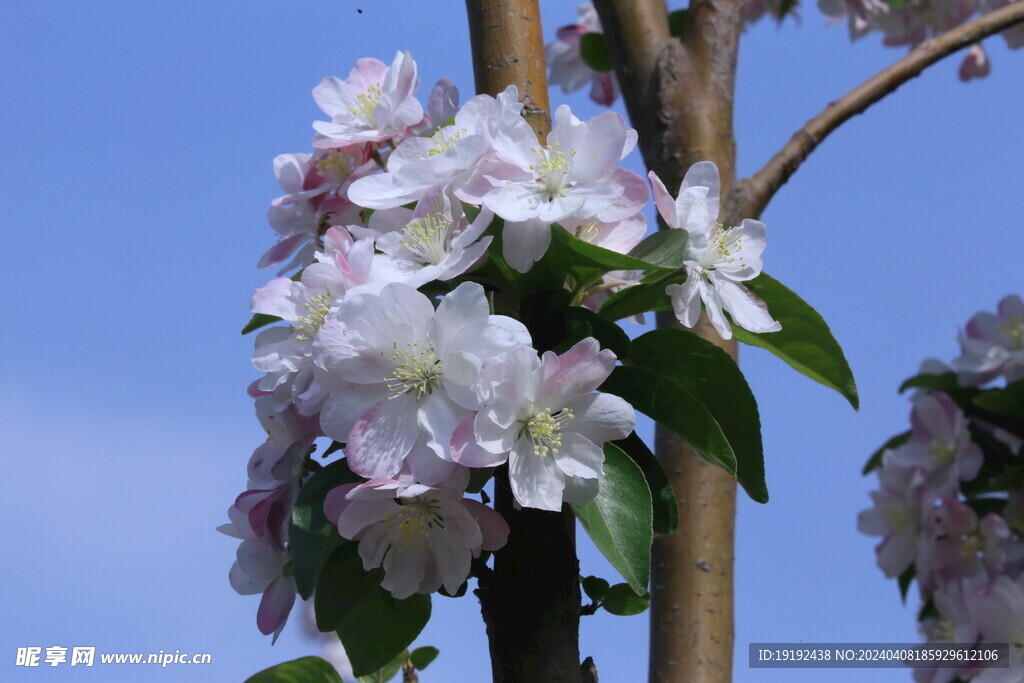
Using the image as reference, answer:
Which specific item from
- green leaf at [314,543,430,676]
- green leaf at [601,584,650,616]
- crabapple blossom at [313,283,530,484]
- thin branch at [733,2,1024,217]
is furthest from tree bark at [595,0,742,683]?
crabapple blossom at [313,283,530,484]

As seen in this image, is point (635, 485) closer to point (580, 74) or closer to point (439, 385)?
point (439, 385)

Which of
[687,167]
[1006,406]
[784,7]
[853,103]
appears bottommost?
[1006,406]

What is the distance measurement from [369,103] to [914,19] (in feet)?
4.57

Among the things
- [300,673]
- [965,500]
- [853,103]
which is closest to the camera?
[300,673]

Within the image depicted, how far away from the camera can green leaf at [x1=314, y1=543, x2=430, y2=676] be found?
0.62m

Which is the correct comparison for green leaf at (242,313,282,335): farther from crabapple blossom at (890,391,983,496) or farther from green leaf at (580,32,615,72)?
green leaf at (580,32,615,72)

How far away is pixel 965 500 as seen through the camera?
1064 millimetres

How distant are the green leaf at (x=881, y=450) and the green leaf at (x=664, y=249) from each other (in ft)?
2.41

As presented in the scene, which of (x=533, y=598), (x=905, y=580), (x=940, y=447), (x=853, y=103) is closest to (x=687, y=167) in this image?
(x=853, y=103)

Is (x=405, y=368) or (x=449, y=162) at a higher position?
(x=449, y=162)

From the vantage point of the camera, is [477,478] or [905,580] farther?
[905,580]

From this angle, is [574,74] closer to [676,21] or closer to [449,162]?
[676,21]

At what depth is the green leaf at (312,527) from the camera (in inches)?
23.3

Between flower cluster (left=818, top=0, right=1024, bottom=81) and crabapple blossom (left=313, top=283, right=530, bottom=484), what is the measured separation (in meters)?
1.43
